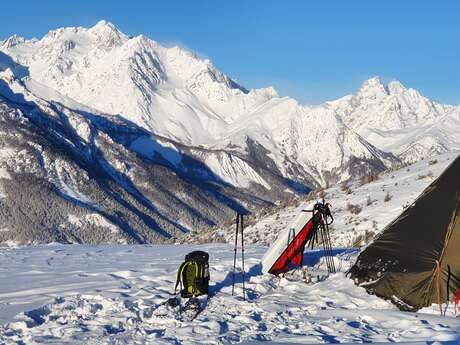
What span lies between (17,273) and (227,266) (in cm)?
675

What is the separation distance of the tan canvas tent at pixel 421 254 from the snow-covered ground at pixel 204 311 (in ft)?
1.38

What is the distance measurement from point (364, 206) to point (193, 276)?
2002 cm

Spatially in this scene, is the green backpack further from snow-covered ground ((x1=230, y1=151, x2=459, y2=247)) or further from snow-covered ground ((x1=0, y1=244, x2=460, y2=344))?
snow-covered ground ((x1=230, y1=151, x2=459, y2=247))

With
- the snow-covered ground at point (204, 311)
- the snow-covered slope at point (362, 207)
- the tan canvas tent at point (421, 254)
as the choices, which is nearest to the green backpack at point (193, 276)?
the snow-covered ground at point (204, 311)

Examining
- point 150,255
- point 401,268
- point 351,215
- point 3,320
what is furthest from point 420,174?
point 3,320

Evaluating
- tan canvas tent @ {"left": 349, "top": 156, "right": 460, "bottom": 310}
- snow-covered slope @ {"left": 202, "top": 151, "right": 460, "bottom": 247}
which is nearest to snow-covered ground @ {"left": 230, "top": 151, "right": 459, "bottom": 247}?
snow-covered slope @ {"left": 202, "top": 151, "right": 460, "bottom": 247}

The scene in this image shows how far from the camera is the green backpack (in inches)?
568

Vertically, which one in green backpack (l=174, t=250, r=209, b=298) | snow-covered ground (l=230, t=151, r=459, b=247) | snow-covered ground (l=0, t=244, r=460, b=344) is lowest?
snow-covered ground (l=0, t=244, r=460, b=344)

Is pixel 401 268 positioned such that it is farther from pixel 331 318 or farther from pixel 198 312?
pixel 198 312

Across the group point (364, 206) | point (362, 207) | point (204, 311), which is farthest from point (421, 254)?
point (364, 206)

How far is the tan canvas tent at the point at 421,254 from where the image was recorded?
14102 mm

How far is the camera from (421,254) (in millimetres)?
14625

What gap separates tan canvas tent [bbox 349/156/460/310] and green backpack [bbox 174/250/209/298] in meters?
4.37

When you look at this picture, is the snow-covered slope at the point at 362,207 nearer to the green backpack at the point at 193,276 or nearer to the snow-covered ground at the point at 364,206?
the snow-covered ground at the point at 364,206
